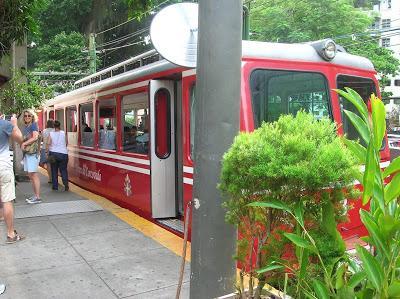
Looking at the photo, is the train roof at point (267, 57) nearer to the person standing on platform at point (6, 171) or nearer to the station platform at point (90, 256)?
the person standing on platform at point (6, 171)

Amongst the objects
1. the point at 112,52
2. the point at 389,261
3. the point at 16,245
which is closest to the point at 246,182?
the point at 389,261

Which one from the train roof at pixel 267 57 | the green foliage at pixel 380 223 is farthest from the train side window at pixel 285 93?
the green foliage at pixel 380 223

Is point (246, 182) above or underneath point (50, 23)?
underneath

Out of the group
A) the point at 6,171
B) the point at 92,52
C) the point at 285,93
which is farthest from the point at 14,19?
the point at 92,52

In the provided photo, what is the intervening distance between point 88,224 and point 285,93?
3297mm

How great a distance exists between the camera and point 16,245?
5348 mm

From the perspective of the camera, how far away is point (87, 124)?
942 cm

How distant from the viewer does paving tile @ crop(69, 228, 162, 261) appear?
5059mm

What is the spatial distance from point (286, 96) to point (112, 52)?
18.8 m

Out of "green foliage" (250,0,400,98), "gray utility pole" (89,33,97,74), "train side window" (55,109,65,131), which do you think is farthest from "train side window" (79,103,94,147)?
"green foliage" (250,0,400,98)

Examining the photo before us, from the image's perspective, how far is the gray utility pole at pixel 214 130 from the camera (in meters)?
2.54

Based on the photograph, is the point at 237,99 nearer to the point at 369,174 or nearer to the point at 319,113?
the point at 369,174

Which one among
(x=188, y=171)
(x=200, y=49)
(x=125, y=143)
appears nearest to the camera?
(x=200, y=49)

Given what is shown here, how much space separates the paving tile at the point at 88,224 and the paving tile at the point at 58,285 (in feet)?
4.40
